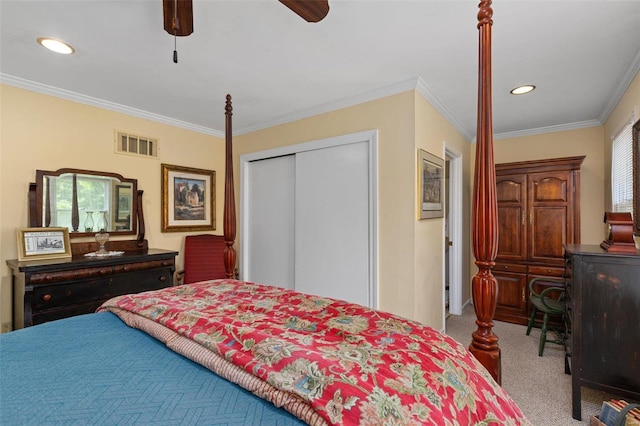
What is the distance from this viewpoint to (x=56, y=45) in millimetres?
1928

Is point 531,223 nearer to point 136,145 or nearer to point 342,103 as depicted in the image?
point 342,103

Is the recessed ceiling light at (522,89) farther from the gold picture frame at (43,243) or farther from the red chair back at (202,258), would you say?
the gold picture frame at (43,243)

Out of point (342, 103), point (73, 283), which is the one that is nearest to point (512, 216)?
point (342, 103)

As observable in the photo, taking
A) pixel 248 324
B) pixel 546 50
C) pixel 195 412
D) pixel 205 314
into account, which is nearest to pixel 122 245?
pixel 205 314

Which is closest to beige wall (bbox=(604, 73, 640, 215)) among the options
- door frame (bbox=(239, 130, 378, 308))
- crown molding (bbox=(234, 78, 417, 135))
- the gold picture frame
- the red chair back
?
crown molding (bbox=(234, 78, 417, 135))

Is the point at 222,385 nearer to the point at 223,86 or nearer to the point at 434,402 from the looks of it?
the point at 434,402

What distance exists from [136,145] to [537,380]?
14.0 ft

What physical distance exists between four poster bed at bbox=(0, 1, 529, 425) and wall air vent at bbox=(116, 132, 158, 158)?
88.6 inches

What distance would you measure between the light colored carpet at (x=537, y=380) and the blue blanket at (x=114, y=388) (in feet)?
7.15

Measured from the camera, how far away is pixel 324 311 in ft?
4.03

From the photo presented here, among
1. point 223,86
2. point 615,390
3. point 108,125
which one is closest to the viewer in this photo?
point 615,390

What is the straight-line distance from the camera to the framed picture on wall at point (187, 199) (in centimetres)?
334

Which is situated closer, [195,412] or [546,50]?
[195,412]

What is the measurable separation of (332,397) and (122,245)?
3.10 m
